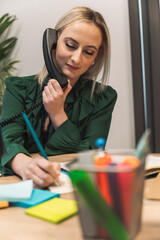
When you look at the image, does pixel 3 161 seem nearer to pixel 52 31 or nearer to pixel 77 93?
pixel 77 93

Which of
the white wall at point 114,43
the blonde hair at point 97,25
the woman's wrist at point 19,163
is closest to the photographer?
the woman's wrist at point 19,163

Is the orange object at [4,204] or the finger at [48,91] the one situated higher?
the finger at [48,91]

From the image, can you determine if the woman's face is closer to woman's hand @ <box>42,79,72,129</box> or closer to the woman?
the woman

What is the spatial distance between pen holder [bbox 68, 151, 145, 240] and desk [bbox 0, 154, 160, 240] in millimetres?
70

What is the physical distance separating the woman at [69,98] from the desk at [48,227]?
0.53m

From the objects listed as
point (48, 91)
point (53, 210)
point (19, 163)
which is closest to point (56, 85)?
point (48, 91)

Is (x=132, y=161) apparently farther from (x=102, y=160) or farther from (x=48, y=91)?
(x=48, y=91)

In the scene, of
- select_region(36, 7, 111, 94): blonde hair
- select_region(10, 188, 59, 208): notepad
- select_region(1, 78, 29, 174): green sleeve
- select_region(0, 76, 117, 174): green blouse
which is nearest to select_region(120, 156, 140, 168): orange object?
select_region(10, 188, 59, 208): notepad

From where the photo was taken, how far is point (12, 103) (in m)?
1.09

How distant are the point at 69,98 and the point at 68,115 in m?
0.08

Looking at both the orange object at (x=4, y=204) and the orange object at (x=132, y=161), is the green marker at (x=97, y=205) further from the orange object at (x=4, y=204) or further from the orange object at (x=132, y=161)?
the orange object at (x=4, y=204)

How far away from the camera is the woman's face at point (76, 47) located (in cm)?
110

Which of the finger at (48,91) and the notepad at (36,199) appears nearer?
the notepad at (36,199)

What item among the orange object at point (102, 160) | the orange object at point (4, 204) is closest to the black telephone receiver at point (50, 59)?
the orange object at point (4, 204)
